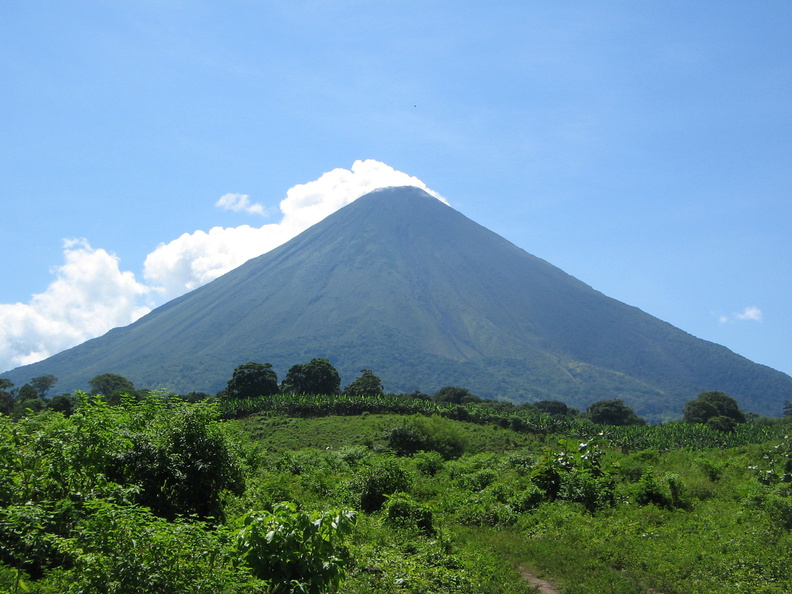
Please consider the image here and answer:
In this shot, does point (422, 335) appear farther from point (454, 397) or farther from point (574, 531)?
→ point (574, 531)

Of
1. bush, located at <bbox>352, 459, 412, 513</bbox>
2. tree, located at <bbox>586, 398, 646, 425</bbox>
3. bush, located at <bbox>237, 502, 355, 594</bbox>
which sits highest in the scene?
bush, located at <bbox>237, 502, 355, 594</bbox>

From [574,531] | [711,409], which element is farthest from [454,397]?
[574,531]

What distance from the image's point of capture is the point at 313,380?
5131 cm

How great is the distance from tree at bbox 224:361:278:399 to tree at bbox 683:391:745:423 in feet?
121

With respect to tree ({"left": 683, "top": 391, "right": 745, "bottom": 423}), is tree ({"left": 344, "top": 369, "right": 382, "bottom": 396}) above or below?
above

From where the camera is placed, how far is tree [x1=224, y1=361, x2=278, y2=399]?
162ft

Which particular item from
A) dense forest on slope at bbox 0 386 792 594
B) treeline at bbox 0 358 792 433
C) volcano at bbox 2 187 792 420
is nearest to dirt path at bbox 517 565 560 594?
dense forest on slope at bbox 0 386 792 594

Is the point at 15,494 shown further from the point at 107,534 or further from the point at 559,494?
the point at 559,494

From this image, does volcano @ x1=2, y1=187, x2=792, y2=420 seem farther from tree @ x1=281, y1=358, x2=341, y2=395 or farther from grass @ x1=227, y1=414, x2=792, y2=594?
grass @ x1=227, y1=414, x2=792, y2=594

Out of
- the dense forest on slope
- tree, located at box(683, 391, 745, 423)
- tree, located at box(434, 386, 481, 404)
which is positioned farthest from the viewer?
tree, located at box(434, 386, 481, 404)

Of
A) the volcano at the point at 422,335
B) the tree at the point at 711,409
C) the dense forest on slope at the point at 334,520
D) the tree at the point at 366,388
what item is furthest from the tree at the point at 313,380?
the volcano at the point at 422,335

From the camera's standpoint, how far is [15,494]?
26.3ft

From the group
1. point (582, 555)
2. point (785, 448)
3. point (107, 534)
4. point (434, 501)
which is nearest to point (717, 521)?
point (582, 555)

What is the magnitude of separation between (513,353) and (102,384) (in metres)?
105
